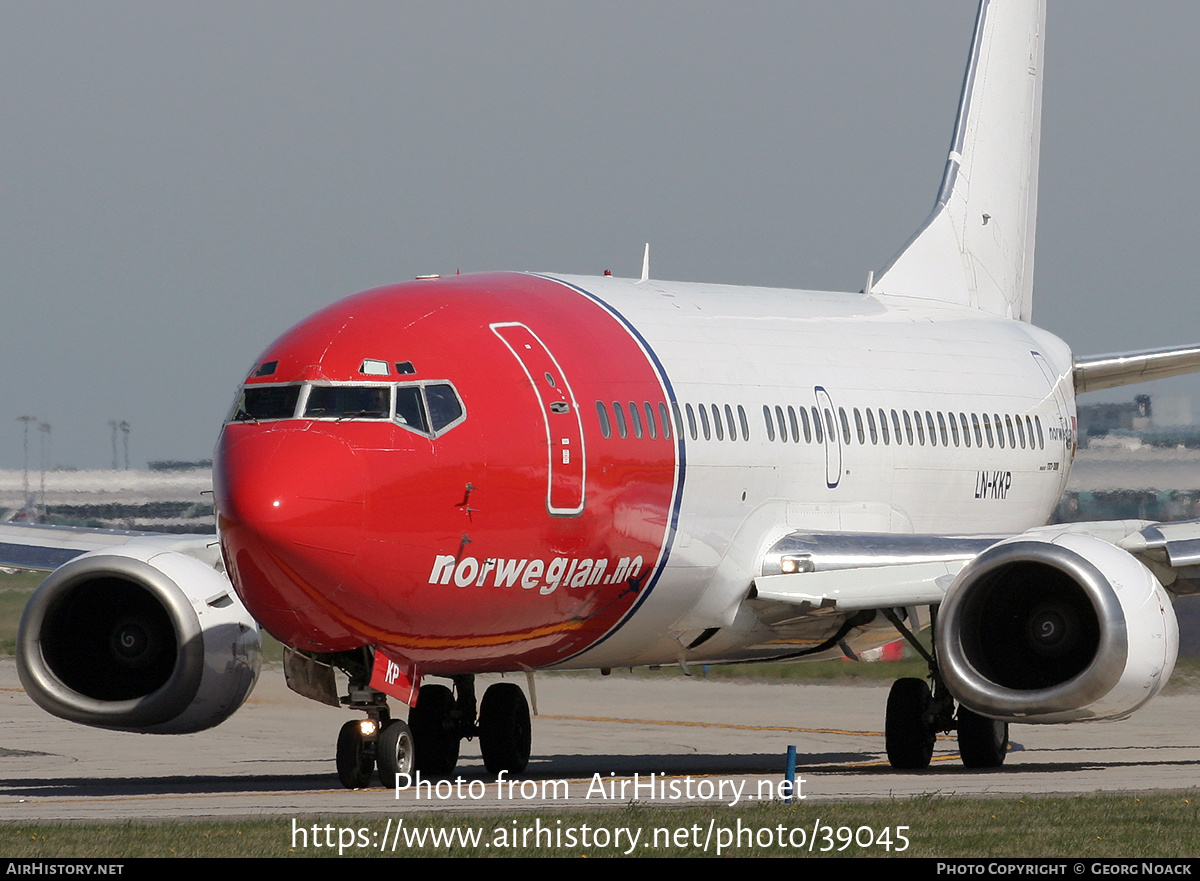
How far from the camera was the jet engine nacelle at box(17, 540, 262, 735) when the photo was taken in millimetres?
19281

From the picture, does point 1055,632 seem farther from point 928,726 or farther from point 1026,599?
point 928,726

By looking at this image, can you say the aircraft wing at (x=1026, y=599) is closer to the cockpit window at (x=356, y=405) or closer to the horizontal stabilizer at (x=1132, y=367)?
the cockpit window at (x=356, y=405)

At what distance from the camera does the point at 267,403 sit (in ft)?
52.9

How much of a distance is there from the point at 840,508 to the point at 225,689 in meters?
6.38

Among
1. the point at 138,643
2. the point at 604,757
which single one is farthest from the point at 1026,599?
the point at 138,643

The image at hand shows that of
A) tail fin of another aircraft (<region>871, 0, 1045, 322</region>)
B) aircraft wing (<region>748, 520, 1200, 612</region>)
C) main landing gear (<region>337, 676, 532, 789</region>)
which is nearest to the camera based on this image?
aircraft wing (<region>748, 520, 1200, 612</region>)

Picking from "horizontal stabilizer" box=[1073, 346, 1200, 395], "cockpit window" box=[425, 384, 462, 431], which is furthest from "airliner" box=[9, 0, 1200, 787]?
"horizontal stabilizer" box=[1073, 346, 1200, 395]

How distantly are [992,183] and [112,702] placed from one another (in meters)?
15.5

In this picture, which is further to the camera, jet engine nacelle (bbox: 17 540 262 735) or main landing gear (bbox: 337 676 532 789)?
main landing gear (bbox: 337 676 532 789)

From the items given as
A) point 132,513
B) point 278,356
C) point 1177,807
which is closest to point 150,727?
point 278,356

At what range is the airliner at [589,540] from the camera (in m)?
16.0

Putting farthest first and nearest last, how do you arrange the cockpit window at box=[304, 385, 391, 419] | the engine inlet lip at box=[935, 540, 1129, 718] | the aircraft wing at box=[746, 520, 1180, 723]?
the aircraft wing at box=[746, 520, 1180, 723], the engine inlet lip at box=[935, 540, 1129, 718], the cockpit window at box=[304, 385, 391, 419]

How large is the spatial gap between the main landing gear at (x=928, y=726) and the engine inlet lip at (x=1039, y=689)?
2401mm

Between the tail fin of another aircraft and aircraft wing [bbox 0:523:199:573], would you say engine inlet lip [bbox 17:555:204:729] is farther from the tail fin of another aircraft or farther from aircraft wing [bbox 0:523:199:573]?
the tail fin of another aircraft
